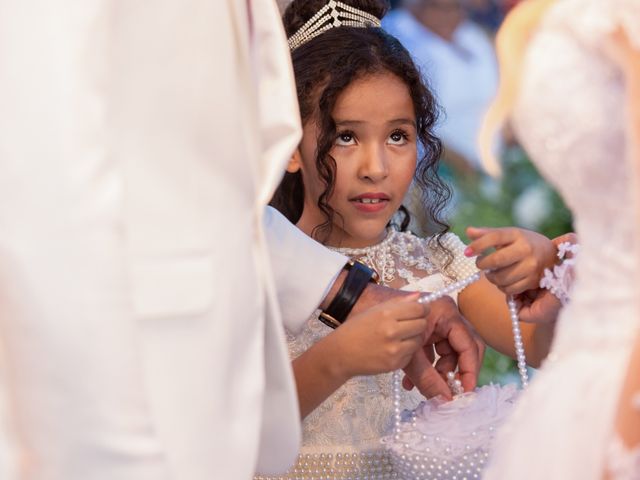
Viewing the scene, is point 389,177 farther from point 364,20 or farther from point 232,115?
point 232,115

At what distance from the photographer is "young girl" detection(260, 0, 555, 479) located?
2004 millimetres

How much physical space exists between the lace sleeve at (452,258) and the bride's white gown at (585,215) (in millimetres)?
937

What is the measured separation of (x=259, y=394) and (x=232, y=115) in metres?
0.37

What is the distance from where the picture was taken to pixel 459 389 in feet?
6.03

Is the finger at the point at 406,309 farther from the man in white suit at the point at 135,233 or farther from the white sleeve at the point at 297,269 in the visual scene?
the man in white suit at the point at 135,233

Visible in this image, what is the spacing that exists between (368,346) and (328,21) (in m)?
0.81

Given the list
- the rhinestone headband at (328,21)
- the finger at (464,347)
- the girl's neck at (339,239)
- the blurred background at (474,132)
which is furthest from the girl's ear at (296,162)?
the blurred background at (474,132)

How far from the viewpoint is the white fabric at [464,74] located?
4480mm

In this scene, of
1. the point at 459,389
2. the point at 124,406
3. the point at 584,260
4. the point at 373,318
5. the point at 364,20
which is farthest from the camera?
the point at 364,20

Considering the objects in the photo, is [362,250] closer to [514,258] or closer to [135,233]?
[514,258]

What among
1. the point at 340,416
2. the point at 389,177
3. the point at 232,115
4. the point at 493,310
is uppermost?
the point at 232,115

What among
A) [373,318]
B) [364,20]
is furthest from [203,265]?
[364,20]

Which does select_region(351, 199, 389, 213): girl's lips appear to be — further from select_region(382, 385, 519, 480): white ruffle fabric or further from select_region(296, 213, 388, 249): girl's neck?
select_region(382, 385, 519, 480): white ruffle fabric

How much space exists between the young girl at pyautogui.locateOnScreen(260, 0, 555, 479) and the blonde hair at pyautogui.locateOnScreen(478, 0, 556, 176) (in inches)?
28.6
